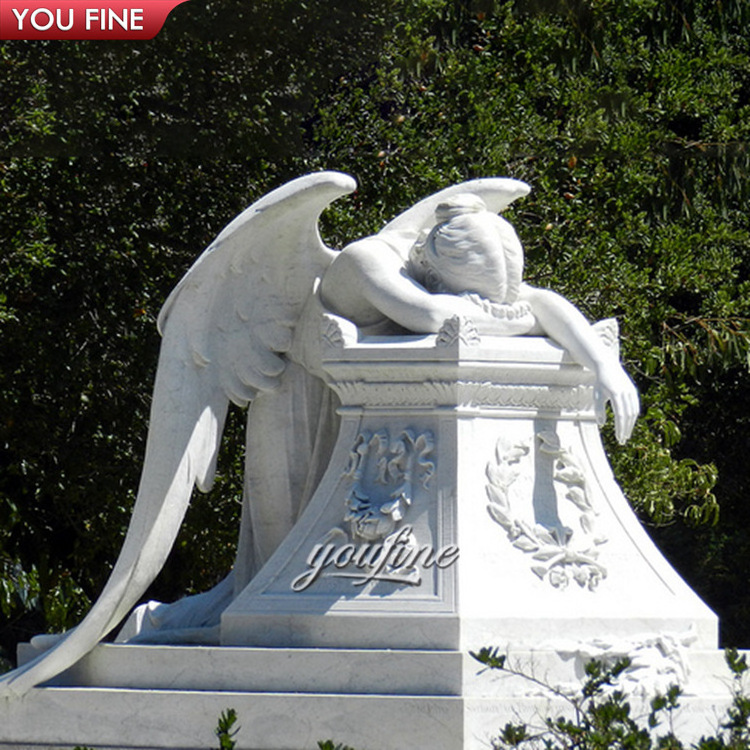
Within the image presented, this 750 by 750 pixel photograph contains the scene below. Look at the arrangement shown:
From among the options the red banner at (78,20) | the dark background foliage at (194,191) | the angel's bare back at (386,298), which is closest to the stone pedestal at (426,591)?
the angel's bare back at (386,298)

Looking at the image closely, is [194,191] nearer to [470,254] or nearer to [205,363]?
[205,363]

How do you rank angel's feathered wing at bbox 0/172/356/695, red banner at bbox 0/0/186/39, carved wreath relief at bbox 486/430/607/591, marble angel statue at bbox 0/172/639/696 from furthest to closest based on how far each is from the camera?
red banner at bbox 0/0/186/39 → angel's feathered wing at bbox 0/172/356/695 → marble angel statue at bbox 0/172/639/696 → carved wreath relief at bbox 486/430/607/591

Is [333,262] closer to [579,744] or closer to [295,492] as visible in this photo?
Result: [295,492]

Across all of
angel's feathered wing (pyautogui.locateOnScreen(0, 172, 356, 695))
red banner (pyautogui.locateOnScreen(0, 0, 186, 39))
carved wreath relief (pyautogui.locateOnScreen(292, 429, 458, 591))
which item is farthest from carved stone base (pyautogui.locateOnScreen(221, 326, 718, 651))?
red banner (pyautogui.locateOnScreen(0, 0, 186, 39))

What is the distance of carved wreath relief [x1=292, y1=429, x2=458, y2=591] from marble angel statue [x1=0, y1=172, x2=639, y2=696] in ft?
1.38

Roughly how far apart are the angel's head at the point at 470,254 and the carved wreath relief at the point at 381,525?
585 mm

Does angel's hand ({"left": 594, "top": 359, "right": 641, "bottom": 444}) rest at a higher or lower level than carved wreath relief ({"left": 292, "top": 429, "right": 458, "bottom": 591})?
higher

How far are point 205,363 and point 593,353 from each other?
1442mm

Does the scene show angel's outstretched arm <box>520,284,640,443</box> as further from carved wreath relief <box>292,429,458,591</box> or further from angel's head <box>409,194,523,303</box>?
carved wreath relief <box>292,429,458,591</box>

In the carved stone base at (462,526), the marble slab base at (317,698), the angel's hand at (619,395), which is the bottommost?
the marble slab base at (317,698)

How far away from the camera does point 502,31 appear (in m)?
13.2

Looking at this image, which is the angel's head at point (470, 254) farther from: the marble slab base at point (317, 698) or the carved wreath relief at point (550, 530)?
the marble slab base at point (317, 698)

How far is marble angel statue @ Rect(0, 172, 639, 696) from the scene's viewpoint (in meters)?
6.74

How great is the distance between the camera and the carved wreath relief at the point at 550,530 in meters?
6.50
